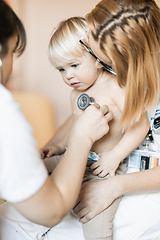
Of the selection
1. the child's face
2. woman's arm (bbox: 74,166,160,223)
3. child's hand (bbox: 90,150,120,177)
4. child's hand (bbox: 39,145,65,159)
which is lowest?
woman's arm (bbox: 74,166,160,223)

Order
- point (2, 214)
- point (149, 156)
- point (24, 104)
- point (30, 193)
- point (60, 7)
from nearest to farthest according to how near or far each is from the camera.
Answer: point (30, 193) → point (2, 214) → point (149, 156) → point (24, 104) → point (60, 7)

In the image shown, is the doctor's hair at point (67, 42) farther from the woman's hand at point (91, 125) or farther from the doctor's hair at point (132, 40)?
the woman's hand at point (91, 125)

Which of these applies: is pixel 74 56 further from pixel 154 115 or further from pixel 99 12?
pixel 154 115

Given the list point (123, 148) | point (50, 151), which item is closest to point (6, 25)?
point (123, 148)

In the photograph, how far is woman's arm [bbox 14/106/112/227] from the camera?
0.54m

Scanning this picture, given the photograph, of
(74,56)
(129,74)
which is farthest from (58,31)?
(129,74)

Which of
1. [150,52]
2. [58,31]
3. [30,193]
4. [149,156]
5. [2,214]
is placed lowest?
[149,156]

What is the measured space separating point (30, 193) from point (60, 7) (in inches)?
69.4

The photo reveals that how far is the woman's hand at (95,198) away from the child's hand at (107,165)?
2.6 inches

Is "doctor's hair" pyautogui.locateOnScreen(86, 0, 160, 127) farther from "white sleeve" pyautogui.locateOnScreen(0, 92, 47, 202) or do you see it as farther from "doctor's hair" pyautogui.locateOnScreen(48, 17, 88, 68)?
"white sleeve" pyautogui.locateOnScreen(0, 92, 47, 202)

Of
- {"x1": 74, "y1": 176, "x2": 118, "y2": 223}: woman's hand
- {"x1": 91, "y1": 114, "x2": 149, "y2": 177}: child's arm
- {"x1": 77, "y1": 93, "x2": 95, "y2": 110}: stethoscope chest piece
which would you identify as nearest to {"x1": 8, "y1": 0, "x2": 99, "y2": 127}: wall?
{"x1": 77, "y1": 93, "x2": 95, "y2": 110}: stethoscope chest piece

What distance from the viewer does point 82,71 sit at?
1053 mm

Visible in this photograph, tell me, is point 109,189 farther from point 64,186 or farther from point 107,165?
point 64,186

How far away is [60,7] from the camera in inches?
77.1
